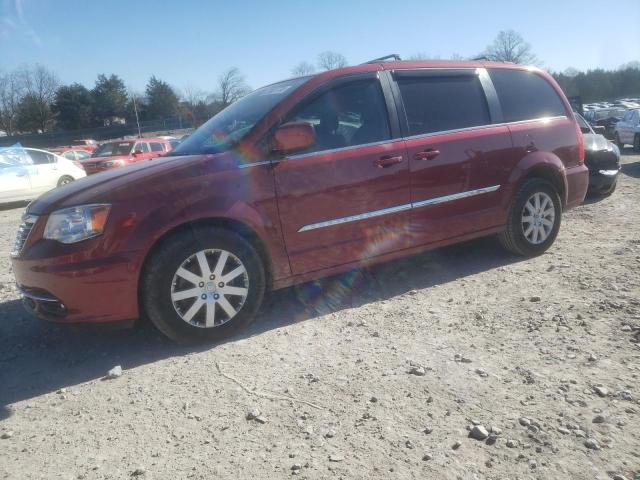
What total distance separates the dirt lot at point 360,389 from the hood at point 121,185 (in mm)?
1061

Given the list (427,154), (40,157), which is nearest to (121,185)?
(427,154)

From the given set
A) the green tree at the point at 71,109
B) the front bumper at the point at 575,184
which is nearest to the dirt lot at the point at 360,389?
the front bumper at the point at 575,184

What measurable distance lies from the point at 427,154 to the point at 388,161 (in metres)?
0.42

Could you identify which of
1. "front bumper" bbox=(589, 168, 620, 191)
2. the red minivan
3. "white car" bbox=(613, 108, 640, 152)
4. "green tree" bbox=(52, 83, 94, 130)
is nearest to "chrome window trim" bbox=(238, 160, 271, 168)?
the red minivan

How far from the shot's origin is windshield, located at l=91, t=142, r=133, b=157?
15703 millimetres

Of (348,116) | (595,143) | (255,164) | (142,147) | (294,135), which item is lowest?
(595,143)

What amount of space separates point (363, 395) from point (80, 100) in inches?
2814

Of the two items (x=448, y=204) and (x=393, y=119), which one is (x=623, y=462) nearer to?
(x=448, y=204)

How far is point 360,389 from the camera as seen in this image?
2.70 m

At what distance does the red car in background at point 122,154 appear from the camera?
14188mm

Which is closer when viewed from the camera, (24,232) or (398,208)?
(24,232)

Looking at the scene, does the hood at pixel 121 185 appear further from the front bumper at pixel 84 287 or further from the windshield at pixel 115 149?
the windshield at pixel 115 149

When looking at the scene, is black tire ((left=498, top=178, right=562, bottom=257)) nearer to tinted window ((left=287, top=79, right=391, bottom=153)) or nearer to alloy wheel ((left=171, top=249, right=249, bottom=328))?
tinted window ((left=287, top=79, right=391, bottom=153))

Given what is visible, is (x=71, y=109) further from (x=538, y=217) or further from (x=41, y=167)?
(x=538, y=217)
